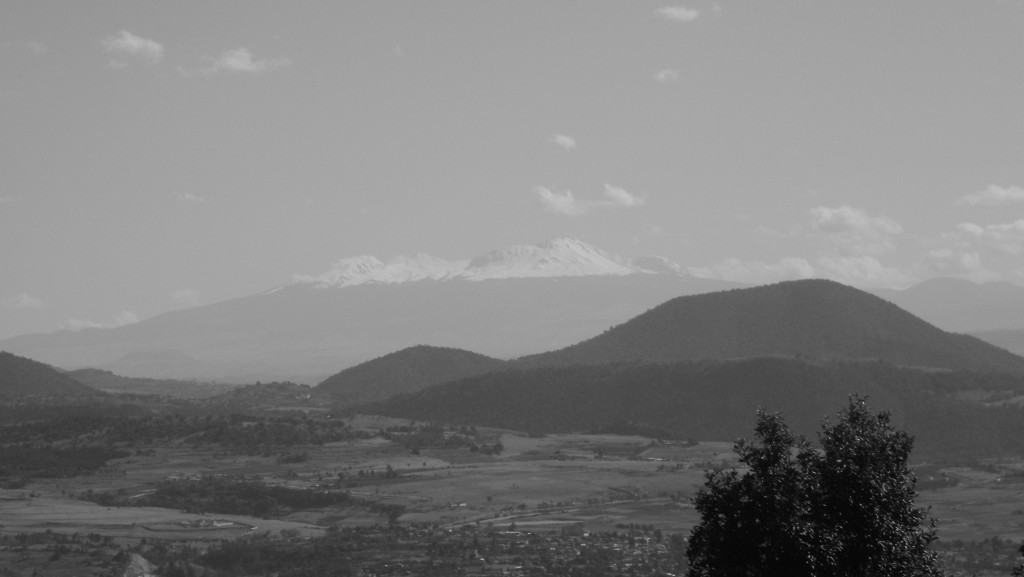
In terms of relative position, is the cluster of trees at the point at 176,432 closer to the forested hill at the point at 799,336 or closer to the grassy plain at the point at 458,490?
the grassy plain at the point at 458,490

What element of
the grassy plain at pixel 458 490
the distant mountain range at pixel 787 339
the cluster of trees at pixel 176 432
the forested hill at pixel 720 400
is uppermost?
the distant mountain range at pixel 787 339

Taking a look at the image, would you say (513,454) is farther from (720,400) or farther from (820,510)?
(820,510)

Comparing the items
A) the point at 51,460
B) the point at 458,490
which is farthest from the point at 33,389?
the point at 458,490

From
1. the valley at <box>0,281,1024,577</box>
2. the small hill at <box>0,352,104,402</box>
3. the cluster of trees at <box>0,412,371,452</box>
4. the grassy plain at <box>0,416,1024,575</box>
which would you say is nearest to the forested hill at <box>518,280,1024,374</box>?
the valley at <box>0,281,1024,577</box>

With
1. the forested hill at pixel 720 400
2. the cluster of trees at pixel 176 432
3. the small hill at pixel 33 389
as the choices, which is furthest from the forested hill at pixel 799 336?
the small hill at pixel 33 389

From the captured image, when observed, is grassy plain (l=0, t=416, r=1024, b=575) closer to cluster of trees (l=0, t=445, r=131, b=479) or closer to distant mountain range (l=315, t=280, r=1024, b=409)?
cluster of trees (l=0, t=445, r=131, b=479)
